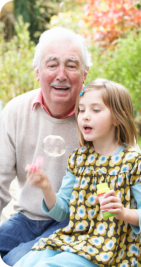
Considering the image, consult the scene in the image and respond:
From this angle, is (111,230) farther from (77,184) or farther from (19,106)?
(19,106)

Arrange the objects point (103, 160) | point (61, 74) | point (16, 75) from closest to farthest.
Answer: point (103, 160) → point (61, 74) → point (16, 75)

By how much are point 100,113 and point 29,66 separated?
5.71 meters

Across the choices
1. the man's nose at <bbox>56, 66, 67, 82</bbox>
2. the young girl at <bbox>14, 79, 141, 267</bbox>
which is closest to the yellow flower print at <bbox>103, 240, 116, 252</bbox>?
the young girl at <bbox>14, 79, 141, 267</bbox>

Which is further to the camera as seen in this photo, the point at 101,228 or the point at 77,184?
the point at 77,184

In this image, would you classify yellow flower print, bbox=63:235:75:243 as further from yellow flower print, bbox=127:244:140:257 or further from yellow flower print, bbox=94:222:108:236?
yellow flower print, bbox=127:244:140:257

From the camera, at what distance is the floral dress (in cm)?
171

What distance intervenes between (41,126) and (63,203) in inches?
24.6

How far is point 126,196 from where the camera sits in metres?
1.75

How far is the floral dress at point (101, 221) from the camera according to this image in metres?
1.71

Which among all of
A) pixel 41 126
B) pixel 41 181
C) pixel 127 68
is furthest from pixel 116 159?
pixel 127 68

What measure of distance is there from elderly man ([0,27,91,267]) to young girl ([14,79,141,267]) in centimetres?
33

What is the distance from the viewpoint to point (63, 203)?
1.92 m

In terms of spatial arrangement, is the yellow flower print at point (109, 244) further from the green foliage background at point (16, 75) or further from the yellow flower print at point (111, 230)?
the green foliage background at point (16, 75)

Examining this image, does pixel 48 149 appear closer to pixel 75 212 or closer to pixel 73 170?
pixel 73 170
